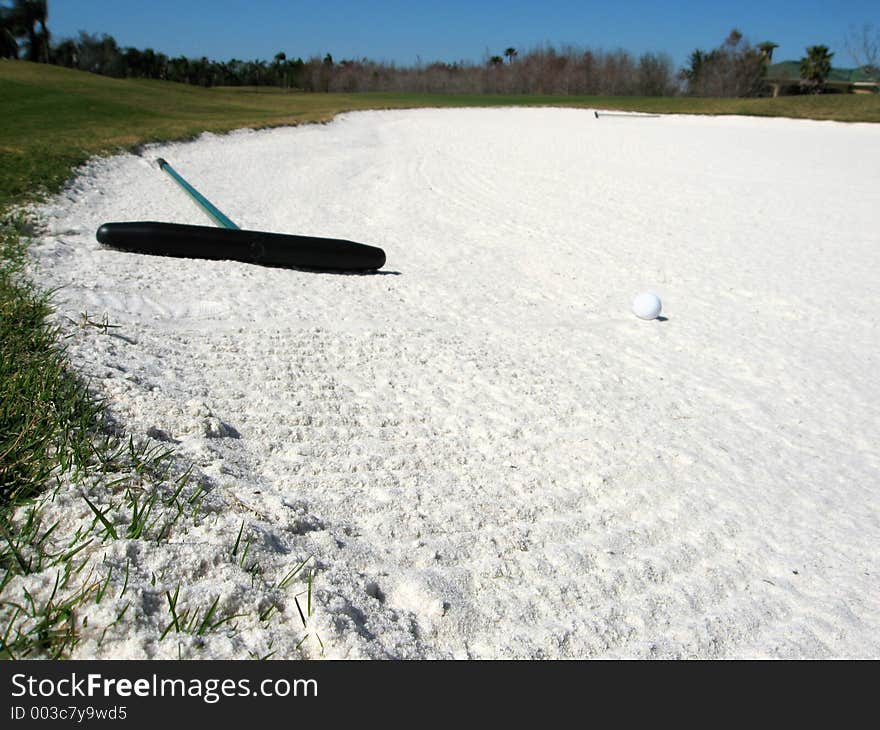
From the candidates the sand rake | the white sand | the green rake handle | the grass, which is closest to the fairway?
the white sand

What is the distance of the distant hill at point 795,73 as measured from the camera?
6538 centimetres

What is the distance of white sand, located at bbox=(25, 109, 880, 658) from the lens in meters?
2.66

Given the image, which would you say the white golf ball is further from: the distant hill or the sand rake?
the distant hill

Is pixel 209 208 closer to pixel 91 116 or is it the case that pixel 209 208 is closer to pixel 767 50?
pixel 91 116

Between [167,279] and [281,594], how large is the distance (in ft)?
13.6

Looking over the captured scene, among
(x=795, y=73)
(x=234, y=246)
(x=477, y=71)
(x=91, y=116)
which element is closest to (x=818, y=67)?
(x=795, y=73)

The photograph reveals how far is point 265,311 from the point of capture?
5500 millimetres

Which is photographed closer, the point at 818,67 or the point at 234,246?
the point at 234,246

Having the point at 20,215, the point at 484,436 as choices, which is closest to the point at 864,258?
the point at 484,436

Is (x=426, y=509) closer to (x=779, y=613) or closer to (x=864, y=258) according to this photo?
(x=779, y=613)

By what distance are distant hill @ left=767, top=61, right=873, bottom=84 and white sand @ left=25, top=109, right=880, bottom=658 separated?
66.7m

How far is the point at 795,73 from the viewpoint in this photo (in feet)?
230

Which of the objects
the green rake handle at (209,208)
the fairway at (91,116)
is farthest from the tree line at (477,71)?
the green rake handle at (209,208)

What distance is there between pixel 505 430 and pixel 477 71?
86687 millimetres
